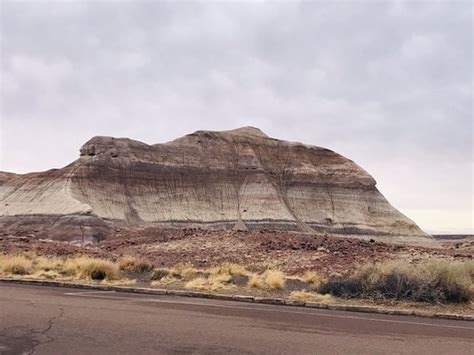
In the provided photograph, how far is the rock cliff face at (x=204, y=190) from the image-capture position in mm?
64688

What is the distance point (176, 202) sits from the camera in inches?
3012

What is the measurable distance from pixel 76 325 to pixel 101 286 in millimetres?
7268

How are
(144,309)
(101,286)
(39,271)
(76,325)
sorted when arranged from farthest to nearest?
(39,271), (101,286), (144,309), (76,325)

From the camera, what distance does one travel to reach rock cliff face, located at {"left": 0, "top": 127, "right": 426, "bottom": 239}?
64.7 meters

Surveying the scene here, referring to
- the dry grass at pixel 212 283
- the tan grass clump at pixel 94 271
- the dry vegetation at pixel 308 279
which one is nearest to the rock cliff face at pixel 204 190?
the dry vegetation at pixel 308 279

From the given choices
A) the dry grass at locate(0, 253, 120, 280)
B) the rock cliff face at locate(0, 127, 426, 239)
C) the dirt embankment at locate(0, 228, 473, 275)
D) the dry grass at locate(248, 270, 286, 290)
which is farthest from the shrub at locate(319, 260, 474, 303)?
the rock cliff face at locate(0, 127, 426, 239)

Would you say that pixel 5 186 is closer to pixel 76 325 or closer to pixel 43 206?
pixel 43 206

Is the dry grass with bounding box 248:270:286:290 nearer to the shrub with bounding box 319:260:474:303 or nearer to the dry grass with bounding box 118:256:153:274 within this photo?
the shrub with bounding box 319:260:474:303

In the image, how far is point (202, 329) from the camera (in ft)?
32.0

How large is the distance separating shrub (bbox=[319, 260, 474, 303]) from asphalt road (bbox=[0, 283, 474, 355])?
7.03 ft

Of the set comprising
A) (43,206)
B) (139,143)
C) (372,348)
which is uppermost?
(139,143)

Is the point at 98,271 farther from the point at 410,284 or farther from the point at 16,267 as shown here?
the point at 410,284

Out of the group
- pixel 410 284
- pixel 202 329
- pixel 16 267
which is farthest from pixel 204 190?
pixel 202 329

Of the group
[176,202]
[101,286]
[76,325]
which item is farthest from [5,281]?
[176,202]
